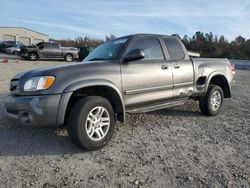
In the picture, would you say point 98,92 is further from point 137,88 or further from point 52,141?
point 52,141

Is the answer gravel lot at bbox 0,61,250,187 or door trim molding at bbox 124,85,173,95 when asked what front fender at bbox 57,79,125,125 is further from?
door trim molding at bbox 124,85,173,95

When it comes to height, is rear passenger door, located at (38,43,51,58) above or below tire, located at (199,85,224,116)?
above

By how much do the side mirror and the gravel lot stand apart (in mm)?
1344

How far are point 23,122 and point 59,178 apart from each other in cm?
Answer: 117

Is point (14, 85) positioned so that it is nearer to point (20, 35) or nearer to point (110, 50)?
point (110, 50)

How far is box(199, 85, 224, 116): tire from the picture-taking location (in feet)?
22.1

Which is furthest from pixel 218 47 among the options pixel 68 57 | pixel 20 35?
pixel 20 35

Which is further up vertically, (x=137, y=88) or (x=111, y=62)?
(x=111, y=62)

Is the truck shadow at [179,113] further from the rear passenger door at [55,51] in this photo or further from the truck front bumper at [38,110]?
the rear passenger door at [55,51]

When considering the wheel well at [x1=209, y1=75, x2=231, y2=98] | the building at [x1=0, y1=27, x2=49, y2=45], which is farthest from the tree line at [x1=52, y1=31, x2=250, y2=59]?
the wheel well at [x1=209, y1=75, x2=231, y2=98]

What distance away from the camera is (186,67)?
625 centimetres

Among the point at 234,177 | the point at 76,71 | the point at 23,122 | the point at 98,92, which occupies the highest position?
the point at 76,71

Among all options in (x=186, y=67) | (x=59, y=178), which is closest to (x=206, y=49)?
(x=186, y=67)

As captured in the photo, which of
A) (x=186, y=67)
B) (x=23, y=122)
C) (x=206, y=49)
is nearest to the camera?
(x=23, y=122)
